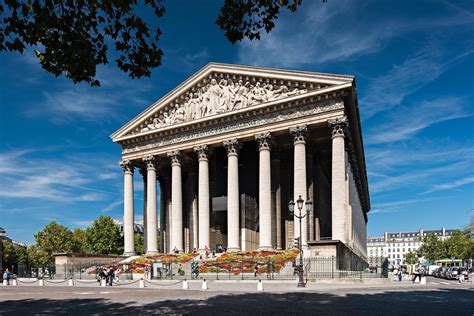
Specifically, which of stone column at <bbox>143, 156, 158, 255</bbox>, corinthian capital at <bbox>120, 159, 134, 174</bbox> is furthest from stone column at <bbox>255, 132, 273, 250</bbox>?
corinthian capital at <bbox>120, 159, 134, 174</bbox>

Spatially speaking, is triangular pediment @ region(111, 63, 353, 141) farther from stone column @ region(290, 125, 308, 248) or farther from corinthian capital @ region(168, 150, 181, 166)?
stone column @ region(290, 125, 308, 248)

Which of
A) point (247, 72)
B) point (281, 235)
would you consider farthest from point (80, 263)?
point (247, 72)

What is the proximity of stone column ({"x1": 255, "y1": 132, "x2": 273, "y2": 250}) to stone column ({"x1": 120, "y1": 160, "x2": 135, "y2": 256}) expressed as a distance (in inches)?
664

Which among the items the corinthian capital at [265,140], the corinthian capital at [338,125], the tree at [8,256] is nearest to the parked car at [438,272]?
the corinthian capital at [338,125]

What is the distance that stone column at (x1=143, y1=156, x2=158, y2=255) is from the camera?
153 feet

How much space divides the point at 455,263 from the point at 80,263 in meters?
55.6

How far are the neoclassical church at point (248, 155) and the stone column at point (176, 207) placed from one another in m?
0.11

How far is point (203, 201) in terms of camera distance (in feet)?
141

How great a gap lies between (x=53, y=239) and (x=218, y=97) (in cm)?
5176

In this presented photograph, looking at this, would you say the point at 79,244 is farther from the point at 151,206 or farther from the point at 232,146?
the point at 232,146

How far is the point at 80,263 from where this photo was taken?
144 ft

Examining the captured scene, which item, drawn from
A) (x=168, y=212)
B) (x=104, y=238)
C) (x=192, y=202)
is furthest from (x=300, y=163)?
(x=104, y=238)

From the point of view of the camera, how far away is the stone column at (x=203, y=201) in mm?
42219

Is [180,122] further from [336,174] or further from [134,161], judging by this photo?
[336,174]
